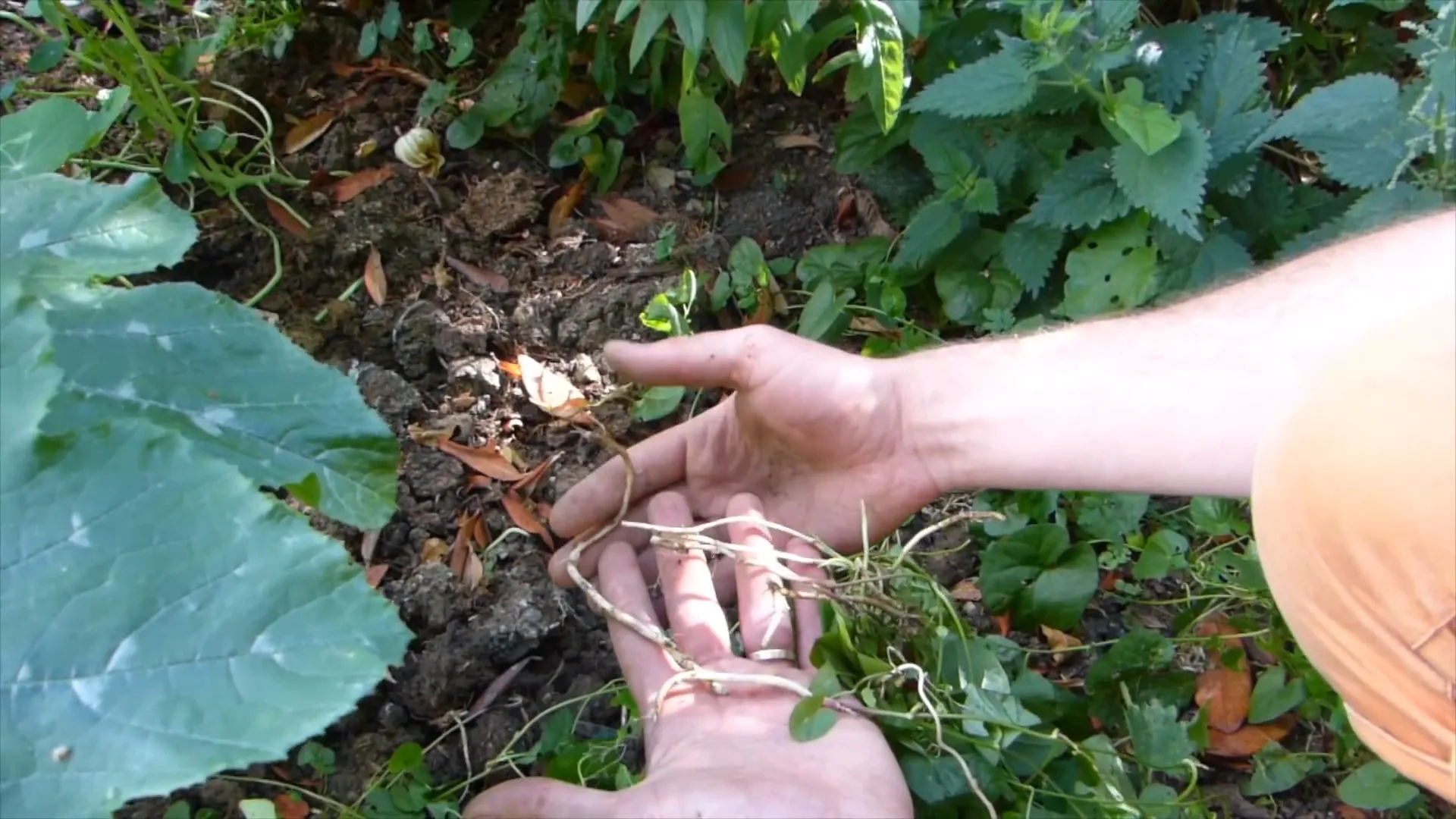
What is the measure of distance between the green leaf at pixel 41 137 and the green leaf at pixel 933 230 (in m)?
1.26

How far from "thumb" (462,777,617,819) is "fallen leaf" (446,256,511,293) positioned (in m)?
1.07

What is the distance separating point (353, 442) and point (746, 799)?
505 millimetres

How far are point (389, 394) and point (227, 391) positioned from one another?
0.93 m

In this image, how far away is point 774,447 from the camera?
5.17 feet

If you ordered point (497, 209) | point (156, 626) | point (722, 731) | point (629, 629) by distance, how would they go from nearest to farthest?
point (156, 626) → point (722, 731) → point (629, 629) → point (497, 209)

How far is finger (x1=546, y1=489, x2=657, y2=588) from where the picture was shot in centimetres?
154

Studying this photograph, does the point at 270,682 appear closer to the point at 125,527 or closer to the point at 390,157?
the point at 125,527

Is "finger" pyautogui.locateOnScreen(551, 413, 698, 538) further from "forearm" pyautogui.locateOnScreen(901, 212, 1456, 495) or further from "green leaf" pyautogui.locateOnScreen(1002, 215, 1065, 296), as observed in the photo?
"green leaf" pyautogui.locateOnScreen(1002, 215, 1065, 296)

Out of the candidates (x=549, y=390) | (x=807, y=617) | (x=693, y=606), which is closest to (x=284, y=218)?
(x=549, y=390)

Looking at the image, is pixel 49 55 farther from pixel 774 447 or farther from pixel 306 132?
pixel 774 447

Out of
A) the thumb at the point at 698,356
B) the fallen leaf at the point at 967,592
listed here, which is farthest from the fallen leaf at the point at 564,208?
the fallen leaf at the point at 967,592

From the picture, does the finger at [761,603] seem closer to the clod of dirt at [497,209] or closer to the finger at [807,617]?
the finger at [807,617]

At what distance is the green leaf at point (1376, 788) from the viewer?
1295 millimetres

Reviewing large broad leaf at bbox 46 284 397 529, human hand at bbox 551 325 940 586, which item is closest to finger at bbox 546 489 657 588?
human hand at bbox 551 325 940 586
